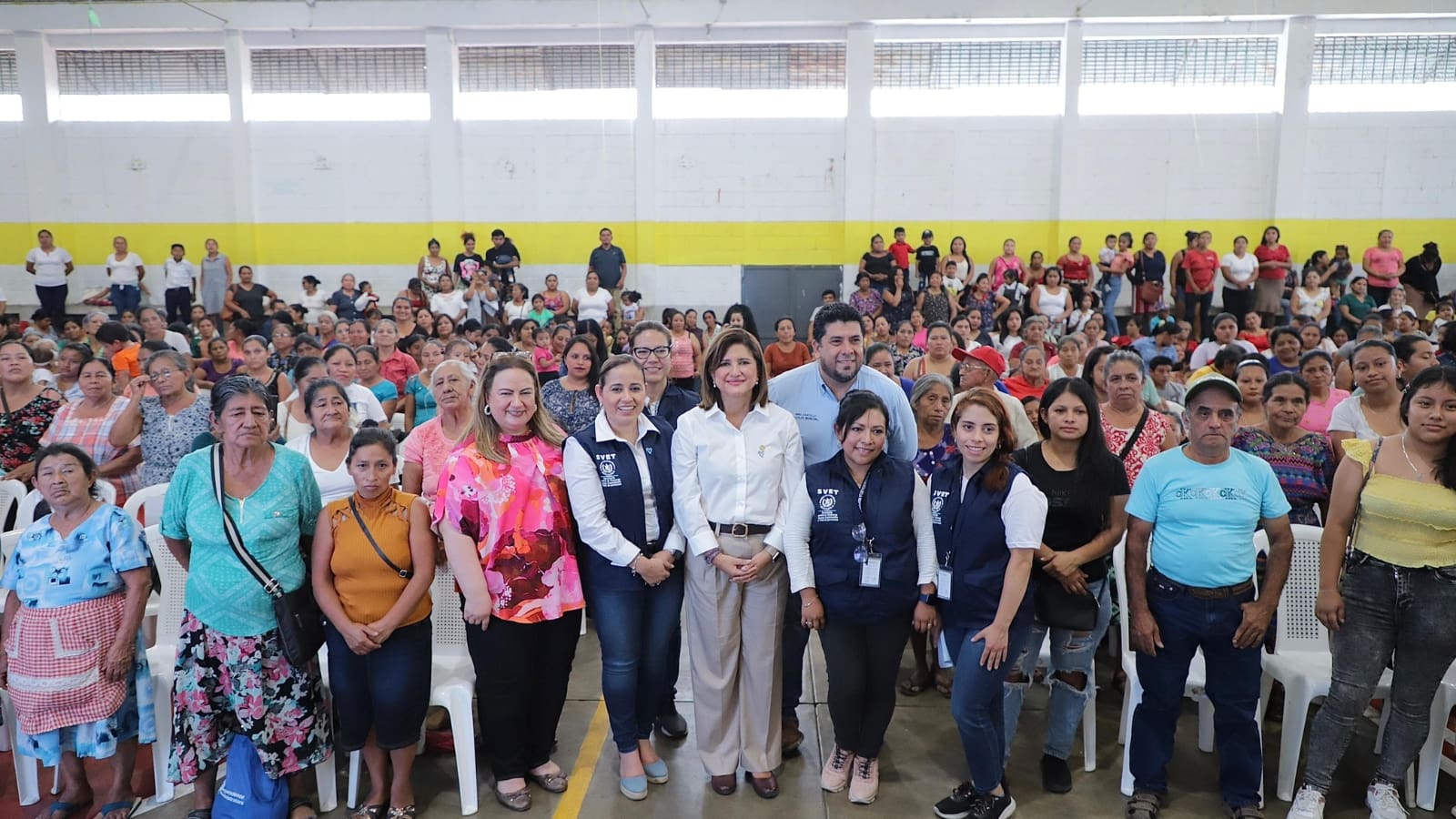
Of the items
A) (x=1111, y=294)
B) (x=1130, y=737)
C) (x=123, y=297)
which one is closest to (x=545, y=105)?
(x=123, y=297)

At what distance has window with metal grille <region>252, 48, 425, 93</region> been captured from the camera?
14.1 meters

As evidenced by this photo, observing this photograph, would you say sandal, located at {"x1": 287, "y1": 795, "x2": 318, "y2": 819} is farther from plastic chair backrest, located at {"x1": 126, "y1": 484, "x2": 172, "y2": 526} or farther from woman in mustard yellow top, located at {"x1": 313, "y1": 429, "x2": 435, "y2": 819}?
plastic chair backrest, located at {"x1": 126, "y1": 484, "x2": 172, "y2": 526}

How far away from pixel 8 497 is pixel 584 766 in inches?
128

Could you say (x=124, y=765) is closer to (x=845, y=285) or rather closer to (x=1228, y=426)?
(x=1228, y=426)

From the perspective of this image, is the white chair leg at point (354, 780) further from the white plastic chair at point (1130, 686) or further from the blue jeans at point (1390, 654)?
the blue jeans at point (1390, 654)

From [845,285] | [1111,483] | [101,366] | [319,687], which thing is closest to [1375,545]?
[1111,483]

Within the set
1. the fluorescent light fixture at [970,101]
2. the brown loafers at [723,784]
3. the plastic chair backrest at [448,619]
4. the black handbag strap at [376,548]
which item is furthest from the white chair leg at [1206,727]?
the fluorescent light fixture at [970,101]

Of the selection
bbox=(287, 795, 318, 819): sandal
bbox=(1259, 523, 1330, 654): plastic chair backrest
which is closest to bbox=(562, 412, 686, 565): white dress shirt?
bbox=(287, 795, 318, 819): sandal

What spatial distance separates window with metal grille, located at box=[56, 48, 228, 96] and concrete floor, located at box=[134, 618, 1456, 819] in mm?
13925

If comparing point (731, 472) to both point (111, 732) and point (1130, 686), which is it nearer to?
point (1130, 686)

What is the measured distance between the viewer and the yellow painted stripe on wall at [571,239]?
1400 centimetres

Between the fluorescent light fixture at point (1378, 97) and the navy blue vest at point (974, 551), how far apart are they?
1357 cm

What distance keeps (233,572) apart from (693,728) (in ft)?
6.53

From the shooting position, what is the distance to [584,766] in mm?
3730
